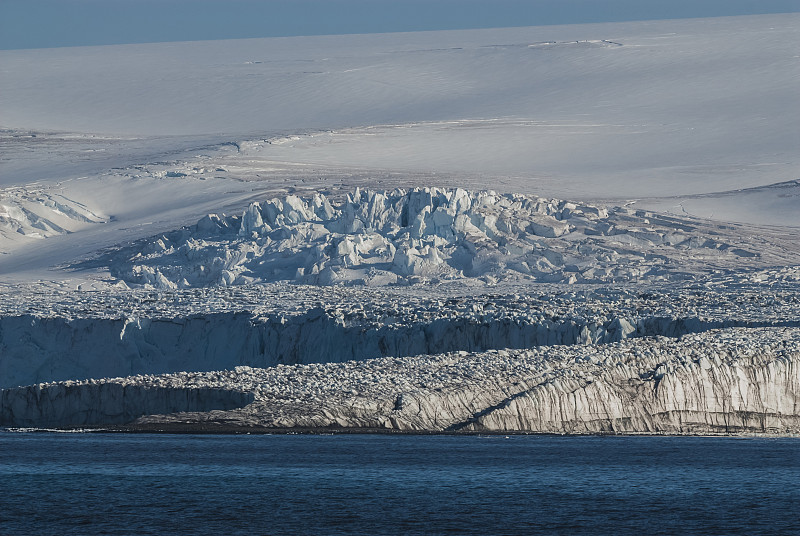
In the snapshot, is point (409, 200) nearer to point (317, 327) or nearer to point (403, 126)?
point (317, 327)

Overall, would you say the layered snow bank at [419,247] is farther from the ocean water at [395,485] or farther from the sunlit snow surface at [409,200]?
the ocean water at [395,485]

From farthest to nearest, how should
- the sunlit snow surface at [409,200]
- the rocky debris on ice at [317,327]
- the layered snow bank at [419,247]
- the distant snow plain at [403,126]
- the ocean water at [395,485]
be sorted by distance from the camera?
the distant snow plain at [403,126] < the layered snow bank at [419,247] < the sunlit snow surface at [409,200] < the rocky debris on ice at [317,327] < the ocean water at [395,485]

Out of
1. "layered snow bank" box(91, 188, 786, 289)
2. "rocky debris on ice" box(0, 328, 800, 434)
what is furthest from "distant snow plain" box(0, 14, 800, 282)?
"rocky debris on ice" box(0, 328, 800, 434)

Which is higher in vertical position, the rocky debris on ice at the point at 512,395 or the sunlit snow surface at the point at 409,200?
the sunlit snow surface at the point at 409,200

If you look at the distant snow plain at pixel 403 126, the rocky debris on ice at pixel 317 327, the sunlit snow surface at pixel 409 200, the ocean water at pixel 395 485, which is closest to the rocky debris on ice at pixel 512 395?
the sunlit snow surface at pixel 409 200

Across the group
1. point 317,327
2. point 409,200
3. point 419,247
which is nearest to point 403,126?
point 409,200

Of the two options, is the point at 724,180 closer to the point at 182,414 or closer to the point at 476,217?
the point at 476,217

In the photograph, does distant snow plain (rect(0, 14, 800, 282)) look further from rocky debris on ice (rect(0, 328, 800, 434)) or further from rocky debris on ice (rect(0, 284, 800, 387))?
rocky debris on ice (rect(0, 328, 800, 434))
